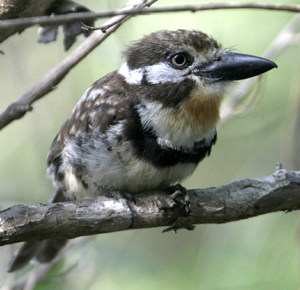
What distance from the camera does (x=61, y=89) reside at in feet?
16.1

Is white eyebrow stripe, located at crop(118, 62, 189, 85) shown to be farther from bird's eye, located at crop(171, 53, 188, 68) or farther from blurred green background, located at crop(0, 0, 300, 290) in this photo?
blurred green background, located at crop(0, 0, 300, 290)

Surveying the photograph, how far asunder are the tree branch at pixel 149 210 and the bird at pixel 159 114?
183 mm

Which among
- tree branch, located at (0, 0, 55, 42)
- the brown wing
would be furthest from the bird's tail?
tree branch, located at (0, 0, 55, 42)

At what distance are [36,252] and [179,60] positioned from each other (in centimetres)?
174

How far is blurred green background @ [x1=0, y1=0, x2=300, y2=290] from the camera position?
359 cm

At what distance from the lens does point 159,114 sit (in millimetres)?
2547

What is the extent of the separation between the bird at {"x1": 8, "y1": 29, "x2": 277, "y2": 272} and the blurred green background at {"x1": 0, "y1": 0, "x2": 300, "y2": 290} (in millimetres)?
776

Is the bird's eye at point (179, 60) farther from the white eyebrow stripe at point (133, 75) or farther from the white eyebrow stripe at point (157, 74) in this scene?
the white eyebrow stripe at point (133, 75)

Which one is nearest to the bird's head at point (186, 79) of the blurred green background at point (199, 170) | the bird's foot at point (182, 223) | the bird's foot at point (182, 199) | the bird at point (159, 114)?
the bird at point (159, 114)

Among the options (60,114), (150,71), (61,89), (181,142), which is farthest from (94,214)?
(61,89)

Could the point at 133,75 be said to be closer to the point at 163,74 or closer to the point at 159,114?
the point at 163,74

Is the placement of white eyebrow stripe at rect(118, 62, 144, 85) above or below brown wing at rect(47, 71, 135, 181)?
above

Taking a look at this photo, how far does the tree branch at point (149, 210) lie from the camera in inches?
83.7

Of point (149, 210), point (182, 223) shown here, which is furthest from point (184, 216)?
point (149, 210)
